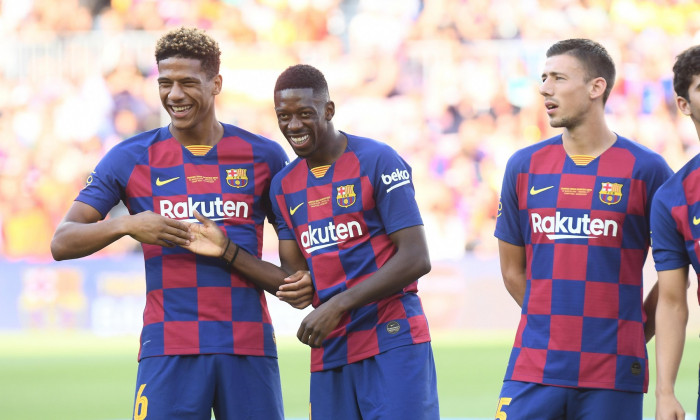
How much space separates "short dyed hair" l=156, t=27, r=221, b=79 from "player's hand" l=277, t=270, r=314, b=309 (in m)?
1.09

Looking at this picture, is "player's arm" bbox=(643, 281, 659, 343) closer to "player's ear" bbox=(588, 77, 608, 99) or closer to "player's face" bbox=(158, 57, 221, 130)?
"player's ear" bbox=(588, 77, 608, 99)

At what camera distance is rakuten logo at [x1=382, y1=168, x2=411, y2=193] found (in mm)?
4512

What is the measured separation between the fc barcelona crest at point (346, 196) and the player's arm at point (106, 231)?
705 mm

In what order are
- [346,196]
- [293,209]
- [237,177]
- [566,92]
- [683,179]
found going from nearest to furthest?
[683,179], [566,92], [346,196], [293,209], [237,177]

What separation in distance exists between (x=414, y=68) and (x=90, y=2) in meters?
5.77

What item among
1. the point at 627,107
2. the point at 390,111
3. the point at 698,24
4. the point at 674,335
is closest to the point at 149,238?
the point at 674,335

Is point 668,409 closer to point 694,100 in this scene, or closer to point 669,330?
point 669,330

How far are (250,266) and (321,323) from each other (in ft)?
1.66

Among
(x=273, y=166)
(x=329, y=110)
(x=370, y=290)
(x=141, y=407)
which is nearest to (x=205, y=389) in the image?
(x=141, y=407)

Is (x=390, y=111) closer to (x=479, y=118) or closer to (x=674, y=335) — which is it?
(x=479, y=118)

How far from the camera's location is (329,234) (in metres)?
4.52

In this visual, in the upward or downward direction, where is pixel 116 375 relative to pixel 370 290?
downward

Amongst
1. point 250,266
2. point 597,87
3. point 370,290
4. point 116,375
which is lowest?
point 116,375

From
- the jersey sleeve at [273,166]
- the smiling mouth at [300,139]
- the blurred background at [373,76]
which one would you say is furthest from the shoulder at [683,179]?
the blurred background at [373,76]
